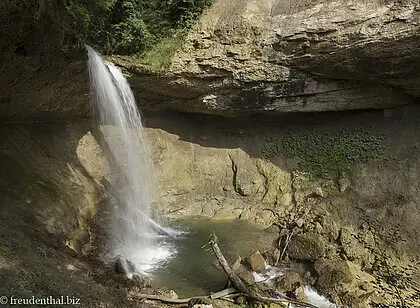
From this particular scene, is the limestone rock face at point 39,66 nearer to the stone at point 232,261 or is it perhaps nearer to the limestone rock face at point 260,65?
the limestone rock face at point 260,65

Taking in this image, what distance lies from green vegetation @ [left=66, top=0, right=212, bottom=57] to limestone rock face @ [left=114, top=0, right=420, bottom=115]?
16.7 inches

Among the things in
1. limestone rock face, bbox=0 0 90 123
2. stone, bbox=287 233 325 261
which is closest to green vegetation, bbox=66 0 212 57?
limestone rock face, bbox=0 0 90 123

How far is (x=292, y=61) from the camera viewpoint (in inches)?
402

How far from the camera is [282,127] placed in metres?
12.8

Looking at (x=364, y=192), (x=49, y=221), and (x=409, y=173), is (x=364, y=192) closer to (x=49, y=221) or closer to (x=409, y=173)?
(x=409, y=173)

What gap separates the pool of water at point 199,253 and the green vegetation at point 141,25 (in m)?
5.25

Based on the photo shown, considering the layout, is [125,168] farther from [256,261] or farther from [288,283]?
Answer: [288,283]

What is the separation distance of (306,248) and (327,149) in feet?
12.5

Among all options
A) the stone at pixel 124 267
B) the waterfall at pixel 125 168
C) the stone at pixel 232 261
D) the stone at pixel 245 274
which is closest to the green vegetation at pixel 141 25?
the waterfall at pixel 125 168

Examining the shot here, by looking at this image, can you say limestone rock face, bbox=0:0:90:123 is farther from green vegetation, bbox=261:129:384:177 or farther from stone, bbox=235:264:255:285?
green vegetation, bbox=261:129:384:177

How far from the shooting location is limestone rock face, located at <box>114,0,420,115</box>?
896cm

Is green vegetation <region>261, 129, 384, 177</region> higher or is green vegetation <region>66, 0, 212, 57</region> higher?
green vegetation <region>66, 0, 212, 57</region>

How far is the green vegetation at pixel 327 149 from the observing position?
1133cm

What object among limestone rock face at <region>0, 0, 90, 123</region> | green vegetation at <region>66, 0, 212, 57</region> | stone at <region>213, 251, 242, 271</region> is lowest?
stone at <region>213, 251, 242, 271</region>
